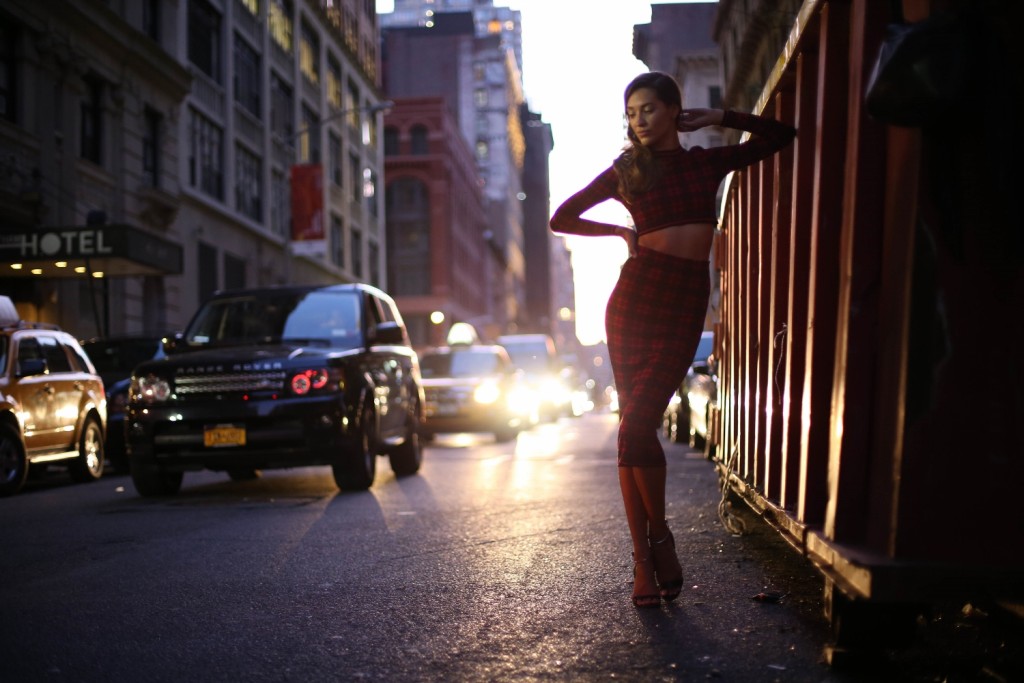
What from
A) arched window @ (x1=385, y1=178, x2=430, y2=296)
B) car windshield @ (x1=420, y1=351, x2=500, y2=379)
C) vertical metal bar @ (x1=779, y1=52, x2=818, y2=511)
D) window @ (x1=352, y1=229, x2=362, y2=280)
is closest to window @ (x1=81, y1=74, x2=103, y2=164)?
car windshield @ (x1=420, y1=351, x2=500, y2=379)

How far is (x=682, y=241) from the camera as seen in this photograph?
4551mm

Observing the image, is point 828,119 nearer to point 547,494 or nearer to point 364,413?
point 547,494

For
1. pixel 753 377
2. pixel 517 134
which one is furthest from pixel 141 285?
pixel 517 134

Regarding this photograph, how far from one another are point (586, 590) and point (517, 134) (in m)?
122

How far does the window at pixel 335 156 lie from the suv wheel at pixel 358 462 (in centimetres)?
3986

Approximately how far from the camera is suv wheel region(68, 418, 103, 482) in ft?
42.0

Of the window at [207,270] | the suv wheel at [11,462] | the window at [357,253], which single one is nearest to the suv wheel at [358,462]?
the suv wheel at [11,462]

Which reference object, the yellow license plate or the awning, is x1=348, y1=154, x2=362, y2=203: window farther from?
the yellow license plate

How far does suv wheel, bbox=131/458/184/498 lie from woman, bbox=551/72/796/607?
20.5ft

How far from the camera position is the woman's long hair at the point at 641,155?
4.55 meters

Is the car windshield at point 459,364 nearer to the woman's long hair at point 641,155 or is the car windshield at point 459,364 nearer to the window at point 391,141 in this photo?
the woman's long hair at point 641,155

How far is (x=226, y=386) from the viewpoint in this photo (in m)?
9.65

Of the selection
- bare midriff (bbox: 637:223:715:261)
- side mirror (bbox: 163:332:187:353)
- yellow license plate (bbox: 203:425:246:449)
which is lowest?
yellow license plate (bbox: 203:425:246:449)

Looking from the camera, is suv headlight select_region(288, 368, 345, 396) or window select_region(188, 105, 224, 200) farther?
window select_region(188, 105, 224, 200)
